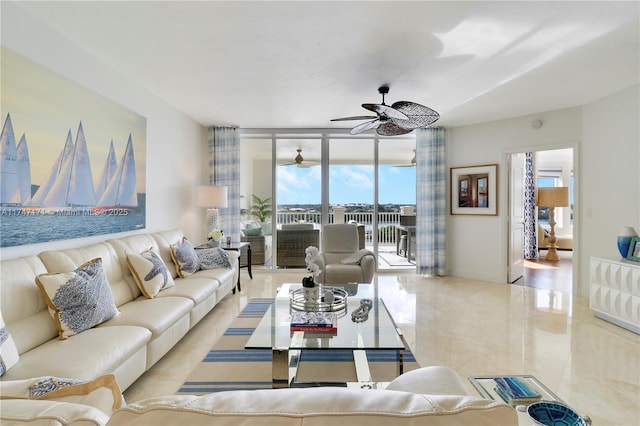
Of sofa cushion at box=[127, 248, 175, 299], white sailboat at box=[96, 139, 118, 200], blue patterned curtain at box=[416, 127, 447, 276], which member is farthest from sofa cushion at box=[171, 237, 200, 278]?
blue patterned curtain at box=[416, 127, 447, 276]

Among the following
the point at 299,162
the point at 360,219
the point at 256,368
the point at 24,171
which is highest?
the point at 299,162

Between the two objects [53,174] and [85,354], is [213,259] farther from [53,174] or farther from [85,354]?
[85,354]

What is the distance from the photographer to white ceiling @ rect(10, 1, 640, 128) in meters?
2.30

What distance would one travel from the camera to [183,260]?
372 cm

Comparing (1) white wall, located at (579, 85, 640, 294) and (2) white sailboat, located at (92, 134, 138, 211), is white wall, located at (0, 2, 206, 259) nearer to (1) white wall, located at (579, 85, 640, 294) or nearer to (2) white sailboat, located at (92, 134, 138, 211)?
(2) white sailboat, located at (92, 134, 138, 211)

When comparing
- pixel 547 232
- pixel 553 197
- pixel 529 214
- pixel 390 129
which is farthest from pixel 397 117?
pixel 547 232

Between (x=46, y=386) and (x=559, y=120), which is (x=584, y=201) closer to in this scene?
(x=559, y=120)

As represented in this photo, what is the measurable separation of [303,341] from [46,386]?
53.4 inches

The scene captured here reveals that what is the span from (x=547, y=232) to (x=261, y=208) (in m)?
7.09

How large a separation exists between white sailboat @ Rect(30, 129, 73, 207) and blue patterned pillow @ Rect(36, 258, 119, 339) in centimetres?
58

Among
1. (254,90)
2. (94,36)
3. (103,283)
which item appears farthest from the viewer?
(254,90)

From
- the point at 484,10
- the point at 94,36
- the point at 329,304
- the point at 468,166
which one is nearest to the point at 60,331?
the point at 329,304

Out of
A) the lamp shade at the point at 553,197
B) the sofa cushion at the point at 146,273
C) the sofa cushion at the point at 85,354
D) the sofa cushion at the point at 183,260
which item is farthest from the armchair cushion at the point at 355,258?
the lamp shade at the point at 553,197

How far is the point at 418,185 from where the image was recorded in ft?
18.9
